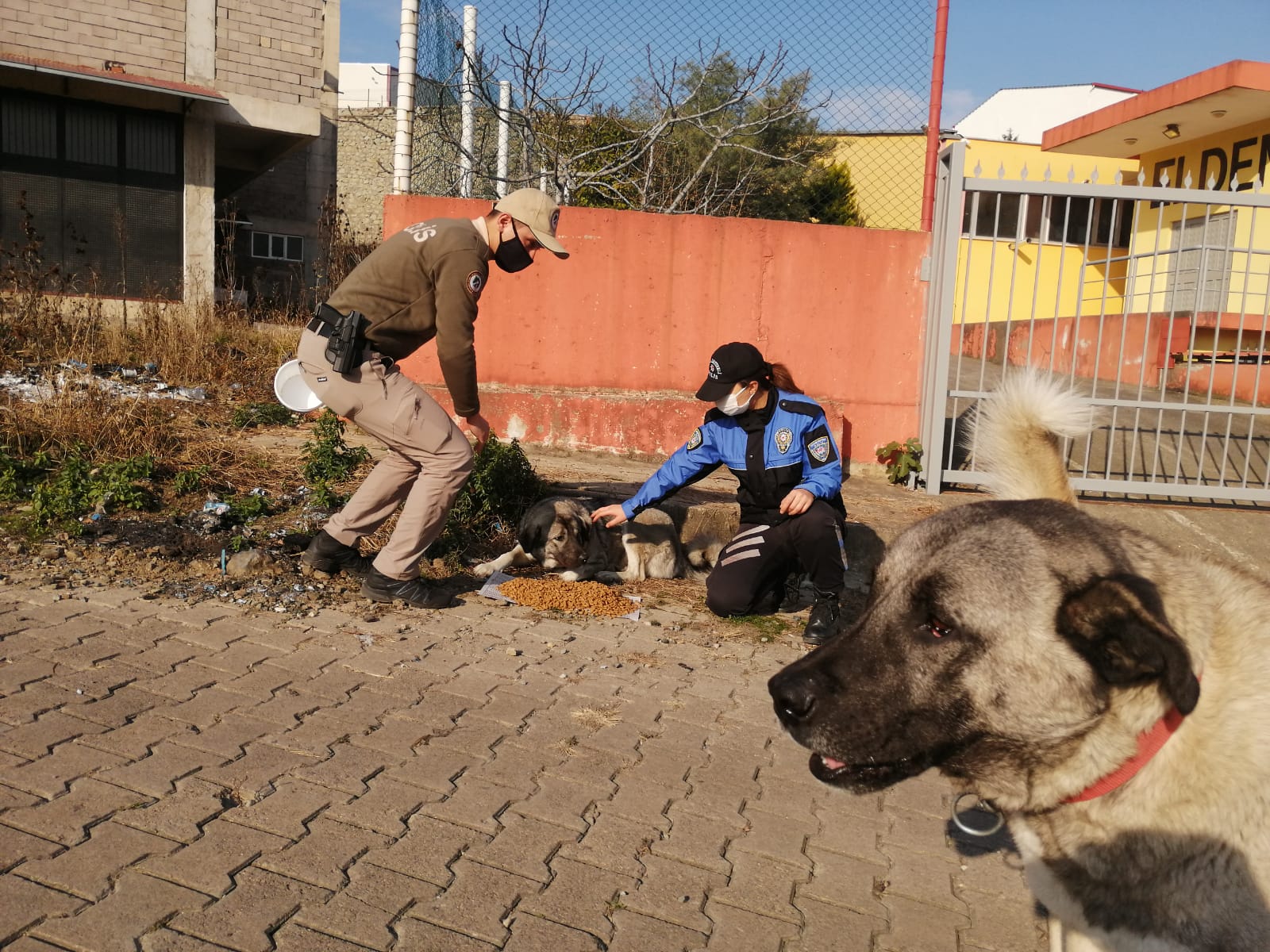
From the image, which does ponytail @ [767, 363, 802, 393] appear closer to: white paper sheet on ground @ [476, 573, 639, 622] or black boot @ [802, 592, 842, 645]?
black boot @ [802, 592, 842, 645]

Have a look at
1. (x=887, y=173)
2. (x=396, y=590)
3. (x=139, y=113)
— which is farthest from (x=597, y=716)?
(x=139, y=113)

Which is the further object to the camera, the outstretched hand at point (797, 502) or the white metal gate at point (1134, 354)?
the white metal gate at point (1134, 354)

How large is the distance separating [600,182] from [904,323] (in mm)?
3714

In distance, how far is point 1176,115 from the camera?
1394 centimetres

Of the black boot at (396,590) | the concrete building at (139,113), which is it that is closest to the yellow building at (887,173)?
the black boot at (396,590)

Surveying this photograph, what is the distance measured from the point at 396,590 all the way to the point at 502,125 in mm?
6353

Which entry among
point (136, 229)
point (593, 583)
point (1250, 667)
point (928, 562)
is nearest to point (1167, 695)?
point (1250, 667)

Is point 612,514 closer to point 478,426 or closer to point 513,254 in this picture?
point 478,426

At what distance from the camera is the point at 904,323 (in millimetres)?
8906

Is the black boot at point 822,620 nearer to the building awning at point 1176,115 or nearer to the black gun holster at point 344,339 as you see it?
the black gun holster at point 344,339

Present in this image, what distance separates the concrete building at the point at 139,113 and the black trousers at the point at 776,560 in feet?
A: 36.6

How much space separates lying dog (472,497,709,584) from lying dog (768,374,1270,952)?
4.11 meters

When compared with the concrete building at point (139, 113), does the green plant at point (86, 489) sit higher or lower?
lower

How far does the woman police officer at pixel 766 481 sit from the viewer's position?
18.5 feet
